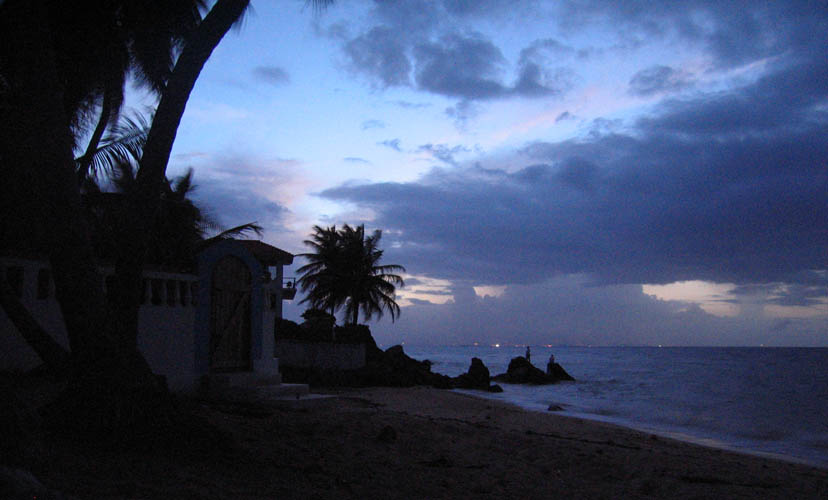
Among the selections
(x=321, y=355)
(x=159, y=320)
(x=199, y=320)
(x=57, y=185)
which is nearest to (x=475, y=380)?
(x=321, y=355)

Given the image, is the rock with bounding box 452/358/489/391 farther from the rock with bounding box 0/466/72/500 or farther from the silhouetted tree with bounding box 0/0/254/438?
the rock with bounding box 0/466/72/500

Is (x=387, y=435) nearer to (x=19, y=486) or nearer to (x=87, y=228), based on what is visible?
(x=87, y=228)

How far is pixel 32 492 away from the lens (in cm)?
251

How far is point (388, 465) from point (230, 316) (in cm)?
631

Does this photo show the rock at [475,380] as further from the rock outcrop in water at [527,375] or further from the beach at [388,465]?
the beach at [388,465]

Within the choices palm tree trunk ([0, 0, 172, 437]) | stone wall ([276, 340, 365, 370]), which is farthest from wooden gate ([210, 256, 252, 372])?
stone wall ([276, 340, 365, 370])

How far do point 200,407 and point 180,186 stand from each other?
59.4 ft

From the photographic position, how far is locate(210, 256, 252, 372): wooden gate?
11688 mm

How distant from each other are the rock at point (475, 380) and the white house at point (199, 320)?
20.4 m

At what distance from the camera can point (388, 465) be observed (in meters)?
7.03

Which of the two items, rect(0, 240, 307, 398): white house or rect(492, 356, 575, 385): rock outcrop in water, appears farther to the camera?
rect(492, 356, 575, 385): rock outcrop in water

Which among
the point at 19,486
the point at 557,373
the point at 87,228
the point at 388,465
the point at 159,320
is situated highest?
the point at 87,228

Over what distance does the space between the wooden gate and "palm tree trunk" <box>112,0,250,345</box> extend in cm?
541

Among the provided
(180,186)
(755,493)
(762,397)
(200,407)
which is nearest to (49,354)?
(200,407)
